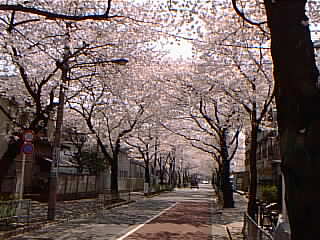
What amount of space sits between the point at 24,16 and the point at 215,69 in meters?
9.10

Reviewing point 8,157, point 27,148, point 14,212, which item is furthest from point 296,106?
point 8,157

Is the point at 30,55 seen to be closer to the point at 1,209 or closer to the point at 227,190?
the point at 1,209

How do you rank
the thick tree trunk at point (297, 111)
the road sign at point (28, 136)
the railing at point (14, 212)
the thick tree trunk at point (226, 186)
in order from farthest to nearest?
the thick tree trunk at point (226, 186)
the road sign at point (28, 136)
the railing at point (14, 212)
the thick tree trunk at point (297, 111)

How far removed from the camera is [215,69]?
18.8 metres

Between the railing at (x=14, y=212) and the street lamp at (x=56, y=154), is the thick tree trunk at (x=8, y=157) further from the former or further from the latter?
the street lamp at (x=56, y=154)

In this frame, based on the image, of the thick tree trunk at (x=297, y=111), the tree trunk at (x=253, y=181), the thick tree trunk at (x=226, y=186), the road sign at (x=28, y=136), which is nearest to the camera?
the thick tree trunk at (x=297, y=111)

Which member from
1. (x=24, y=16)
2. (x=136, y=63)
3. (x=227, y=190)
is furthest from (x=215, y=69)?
(x=227, y=190)

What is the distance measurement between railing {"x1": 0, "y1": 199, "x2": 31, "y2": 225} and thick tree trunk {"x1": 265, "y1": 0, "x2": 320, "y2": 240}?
11.1 metres

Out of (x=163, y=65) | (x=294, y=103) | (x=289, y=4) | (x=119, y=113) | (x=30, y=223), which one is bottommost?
(x=30, y=223)

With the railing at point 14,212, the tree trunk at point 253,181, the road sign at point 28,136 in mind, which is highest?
the road sign at point 28,136

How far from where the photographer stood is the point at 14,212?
13547 mm

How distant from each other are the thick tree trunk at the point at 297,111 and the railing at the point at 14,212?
36.4 feet

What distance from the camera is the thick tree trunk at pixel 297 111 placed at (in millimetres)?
3789

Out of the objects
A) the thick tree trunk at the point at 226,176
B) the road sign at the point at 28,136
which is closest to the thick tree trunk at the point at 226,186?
the thick tree trunk at the point at 226,176
